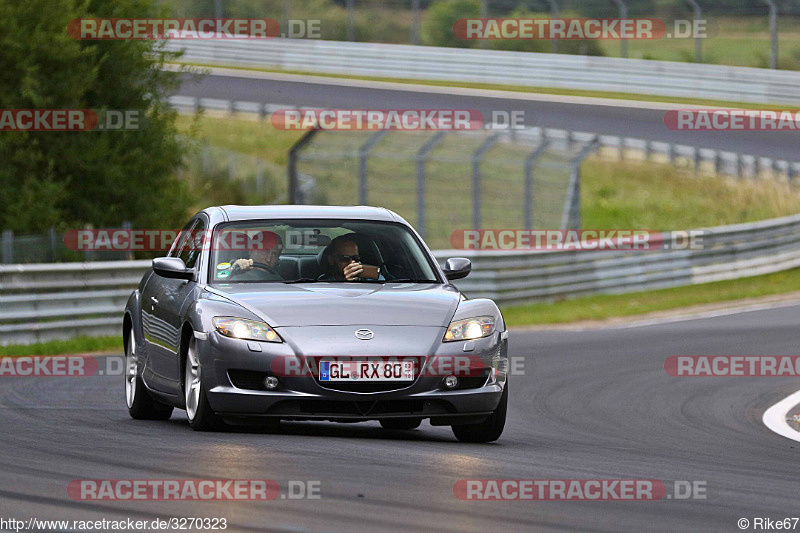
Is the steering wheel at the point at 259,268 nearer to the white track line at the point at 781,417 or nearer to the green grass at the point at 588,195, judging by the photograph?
the white track line at the point at 781,417

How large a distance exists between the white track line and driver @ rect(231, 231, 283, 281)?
3.64 m

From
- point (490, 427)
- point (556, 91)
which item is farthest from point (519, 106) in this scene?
point (490, 427)

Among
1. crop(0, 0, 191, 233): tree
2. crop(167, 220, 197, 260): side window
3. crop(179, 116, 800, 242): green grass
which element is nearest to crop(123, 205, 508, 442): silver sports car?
crop(167, 220, 197, 260): side window

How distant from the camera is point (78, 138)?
23375 millimetres

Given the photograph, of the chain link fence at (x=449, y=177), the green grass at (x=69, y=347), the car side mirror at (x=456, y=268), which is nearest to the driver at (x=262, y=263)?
the car side mirror at (x=456, y=268)

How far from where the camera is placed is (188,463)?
751 cm

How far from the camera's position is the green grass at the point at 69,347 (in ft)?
57.6

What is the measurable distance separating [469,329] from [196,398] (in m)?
1.63

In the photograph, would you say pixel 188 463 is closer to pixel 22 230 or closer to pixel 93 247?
pixel 93 247

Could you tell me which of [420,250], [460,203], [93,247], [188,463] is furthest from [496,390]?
[460,203]

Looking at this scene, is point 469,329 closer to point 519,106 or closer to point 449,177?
point 519,106

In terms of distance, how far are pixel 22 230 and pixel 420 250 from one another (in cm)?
1374

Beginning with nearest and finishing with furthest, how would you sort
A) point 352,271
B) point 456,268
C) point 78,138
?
point 352,271 → point 456,268 → point 78,138

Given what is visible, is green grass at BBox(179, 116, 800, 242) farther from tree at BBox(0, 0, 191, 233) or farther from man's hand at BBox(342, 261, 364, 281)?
man's hand at BBox(342, 261, 364, 281)
